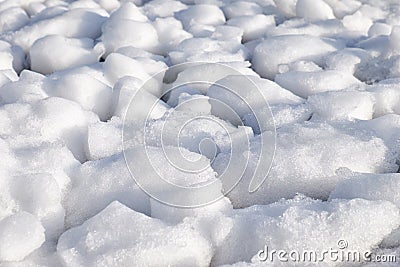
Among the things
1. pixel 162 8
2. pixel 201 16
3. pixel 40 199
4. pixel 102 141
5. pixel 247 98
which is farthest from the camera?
pixel 162 8

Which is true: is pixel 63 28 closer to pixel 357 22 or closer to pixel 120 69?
pixel 120 69

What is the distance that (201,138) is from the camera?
51.1 inches

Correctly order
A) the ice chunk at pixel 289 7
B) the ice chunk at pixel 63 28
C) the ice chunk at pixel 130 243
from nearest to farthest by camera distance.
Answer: the ice chunk at pixel 130 243, the ice chunk at pixel 63 28, the ice chunk at pixel 289 7

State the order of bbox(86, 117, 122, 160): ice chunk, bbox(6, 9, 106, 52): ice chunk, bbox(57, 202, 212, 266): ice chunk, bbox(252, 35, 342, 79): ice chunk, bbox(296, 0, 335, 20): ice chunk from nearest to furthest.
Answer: bbox(57, 202, 212, 266): ice chunk → bbox(86, 117, 122, 160): ice chunk → bbox(252, 35, 342, 79): ice chunk → bbox(6, 9, 106, 52): ice chunk → bbox(296, 0, 335, 20): ice chunk

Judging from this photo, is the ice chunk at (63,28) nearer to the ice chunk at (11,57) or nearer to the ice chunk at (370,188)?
the ice chunk at (11,57)

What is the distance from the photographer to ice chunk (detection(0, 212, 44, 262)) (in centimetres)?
91

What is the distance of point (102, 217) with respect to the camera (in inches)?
38.1

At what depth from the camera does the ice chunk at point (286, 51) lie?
174 cm

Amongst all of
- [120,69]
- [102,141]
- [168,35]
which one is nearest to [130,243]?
[102,141]

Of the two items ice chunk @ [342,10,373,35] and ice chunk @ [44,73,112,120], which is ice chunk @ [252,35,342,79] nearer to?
ice chunk @ [342,10,373,35]

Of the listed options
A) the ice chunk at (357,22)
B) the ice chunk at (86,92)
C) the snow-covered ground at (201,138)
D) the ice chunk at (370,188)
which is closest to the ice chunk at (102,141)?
the snow-covered ground at (201,138)

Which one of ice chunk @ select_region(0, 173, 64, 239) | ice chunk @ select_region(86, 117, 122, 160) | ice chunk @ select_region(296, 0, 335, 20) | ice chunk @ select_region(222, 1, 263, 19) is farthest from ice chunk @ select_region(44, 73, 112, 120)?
ice chunk @ select_region(296, 0, 335, 20)

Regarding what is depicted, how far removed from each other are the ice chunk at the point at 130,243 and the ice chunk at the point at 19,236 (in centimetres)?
→ 5

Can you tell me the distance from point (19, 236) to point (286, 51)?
44.9 inches
